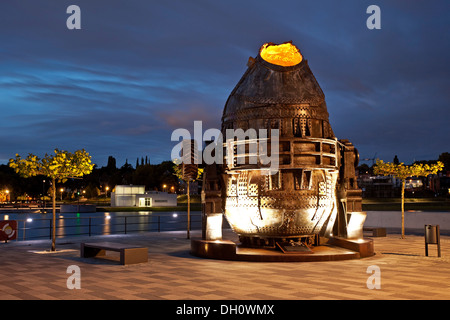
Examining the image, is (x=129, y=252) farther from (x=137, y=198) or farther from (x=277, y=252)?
(x=137, y=198)

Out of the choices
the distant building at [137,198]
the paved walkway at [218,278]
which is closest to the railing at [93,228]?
the paved walkway at [218,278]

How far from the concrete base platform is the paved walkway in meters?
0.38

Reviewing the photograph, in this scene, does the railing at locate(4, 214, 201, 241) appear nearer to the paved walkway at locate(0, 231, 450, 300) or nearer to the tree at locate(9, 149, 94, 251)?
the tree at locate(9, 149, 94, 251)

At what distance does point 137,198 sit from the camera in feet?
288

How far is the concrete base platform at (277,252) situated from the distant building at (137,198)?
7249 cm

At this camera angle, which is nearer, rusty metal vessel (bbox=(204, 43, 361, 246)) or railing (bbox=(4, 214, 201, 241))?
rusty metal vessel (bbox=(204, 43, 361, 246))

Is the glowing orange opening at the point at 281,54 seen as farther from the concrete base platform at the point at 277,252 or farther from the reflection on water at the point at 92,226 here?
the reflection on water at the point at 92,226

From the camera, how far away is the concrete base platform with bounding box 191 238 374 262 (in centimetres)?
1378

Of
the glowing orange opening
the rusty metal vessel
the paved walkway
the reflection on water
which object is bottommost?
the reflection on water

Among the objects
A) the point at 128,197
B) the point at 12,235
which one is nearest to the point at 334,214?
the point at 12,235

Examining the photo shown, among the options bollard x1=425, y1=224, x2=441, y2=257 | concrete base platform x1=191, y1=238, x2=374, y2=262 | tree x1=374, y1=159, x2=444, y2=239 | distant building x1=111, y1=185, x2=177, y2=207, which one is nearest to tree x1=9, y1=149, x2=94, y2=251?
concrete base platform x1=191, y1=238, x2=374, y2=262

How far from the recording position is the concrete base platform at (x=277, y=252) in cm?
1378
